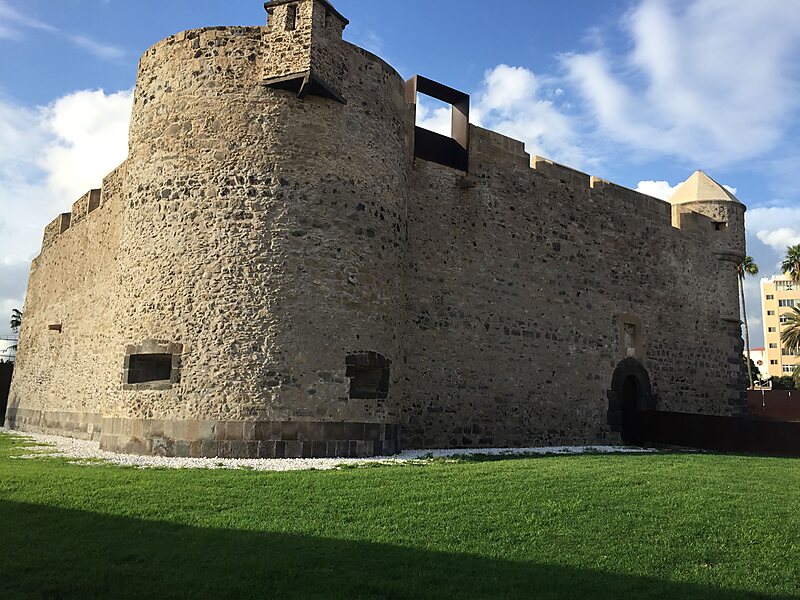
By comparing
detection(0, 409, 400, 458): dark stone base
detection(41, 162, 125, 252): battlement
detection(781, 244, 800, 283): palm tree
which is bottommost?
detection(0, 409, 400, 458): dark stone base

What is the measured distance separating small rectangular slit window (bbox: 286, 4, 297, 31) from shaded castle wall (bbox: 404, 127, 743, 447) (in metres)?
3.47

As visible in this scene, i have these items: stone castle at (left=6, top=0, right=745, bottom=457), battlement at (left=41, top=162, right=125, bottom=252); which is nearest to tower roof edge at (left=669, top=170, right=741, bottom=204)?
stone castle at (left=6, top=0, right=745, bottom=457)

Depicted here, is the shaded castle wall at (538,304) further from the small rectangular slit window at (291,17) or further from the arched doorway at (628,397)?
the small rectangular slit window at (291,17)

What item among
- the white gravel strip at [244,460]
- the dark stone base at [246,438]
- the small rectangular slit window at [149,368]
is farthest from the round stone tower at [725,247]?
A: the small rectangular slit window at [149,368]

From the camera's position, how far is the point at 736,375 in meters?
19.1

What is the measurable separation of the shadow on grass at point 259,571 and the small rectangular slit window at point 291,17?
26.8 ft

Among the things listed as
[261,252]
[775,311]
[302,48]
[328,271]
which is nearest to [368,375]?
[328,271]

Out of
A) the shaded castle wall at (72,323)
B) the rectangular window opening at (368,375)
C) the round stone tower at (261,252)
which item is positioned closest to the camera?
the round stone tower at (261,252)

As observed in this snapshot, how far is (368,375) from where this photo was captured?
11055 millimetres

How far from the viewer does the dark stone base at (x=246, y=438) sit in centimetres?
984

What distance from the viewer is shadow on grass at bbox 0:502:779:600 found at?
4.18 metres

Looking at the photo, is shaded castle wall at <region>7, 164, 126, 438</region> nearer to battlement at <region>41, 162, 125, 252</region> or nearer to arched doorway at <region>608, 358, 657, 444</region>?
battlement at <region>41, 162, 125, 252</region>

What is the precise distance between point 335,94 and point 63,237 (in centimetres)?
1114

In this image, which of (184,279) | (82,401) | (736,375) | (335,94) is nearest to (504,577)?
(184,279)
